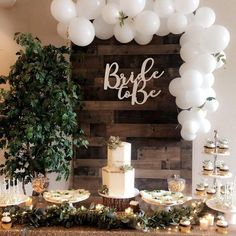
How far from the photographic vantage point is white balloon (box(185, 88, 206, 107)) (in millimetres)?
2982

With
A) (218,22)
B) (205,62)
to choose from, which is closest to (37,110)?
(205,62)

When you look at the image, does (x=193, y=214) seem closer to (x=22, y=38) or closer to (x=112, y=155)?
(x=112, y=155)

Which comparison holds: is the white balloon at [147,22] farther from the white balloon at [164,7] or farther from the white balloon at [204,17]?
the white balloon at [204,17]

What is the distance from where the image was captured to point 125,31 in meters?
3.07

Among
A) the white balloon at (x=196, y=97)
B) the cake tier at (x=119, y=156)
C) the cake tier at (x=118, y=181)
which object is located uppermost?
the white balloon at (x=196, y=97)

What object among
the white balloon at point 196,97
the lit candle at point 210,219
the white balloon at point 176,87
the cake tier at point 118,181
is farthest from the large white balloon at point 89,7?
the lit candle at point 210,219

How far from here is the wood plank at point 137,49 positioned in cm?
353

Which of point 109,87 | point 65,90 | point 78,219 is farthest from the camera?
point 109,87

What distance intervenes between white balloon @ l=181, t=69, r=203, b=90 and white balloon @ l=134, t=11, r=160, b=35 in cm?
48

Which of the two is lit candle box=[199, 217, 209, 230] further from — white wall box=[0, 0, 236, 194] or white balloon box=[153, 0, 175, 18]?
white balloon box=[153, 0, 175, 18]

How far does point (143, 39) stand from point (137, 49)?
29 cm

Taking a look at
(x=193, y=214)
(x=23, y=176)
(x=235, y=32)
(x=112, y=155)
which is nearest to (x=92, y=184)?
(x=23, y=176)

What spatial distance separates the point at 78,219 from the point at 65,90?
134cm

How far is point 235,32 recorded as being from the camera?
3.61m
